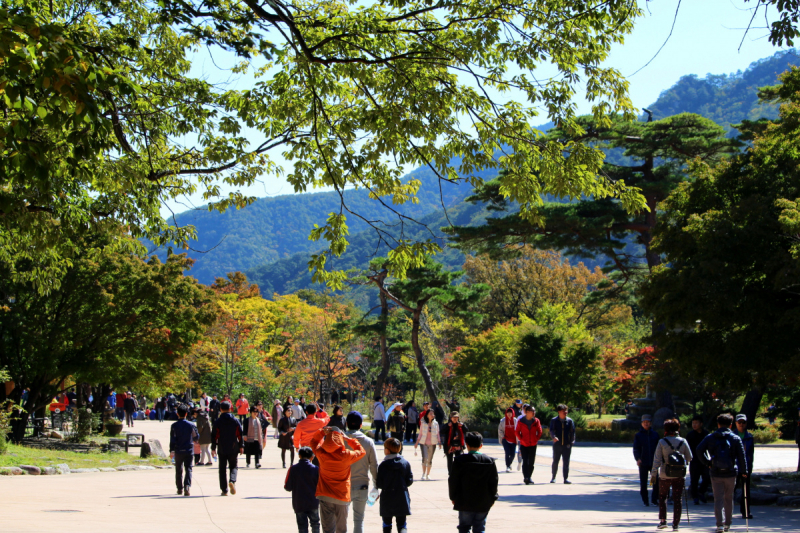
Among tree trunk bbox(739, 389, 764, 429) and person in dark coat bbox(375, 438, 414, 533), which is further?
tree trunk bbox(739, 389, 764, 429)

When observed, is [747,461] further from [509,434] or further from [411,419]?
[411,419]

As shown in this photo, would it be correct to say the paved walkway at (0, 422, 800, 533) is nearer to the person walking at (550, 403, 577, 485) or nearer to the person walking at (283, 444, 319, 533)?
the person walking at (550, 403, 577, 485)

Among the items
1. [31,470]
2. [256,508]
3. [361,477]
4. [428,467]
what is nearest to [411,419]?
[428,467]

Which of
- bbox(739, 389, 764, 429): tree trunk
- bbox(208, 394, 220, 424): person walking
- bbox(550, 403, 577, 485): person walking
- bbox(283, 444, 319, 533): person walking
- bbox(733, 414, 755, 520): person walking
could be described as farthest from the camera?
bbox(208, 394, 220, 424): person walking

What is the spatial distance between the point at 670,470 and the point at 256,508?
20.3ft

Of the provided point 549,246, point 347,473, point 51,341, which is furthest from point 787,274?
point 51,341

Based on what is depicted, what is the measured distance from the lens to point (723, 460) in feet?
29.6

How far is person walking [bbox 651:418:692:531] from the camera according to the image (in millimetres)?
9234

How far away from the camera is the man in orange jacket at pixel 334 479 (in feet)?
23.6

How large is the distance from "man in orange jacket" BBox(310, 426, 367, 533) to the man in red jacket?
7.47 m

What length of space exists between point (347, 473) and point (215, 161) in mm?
6184

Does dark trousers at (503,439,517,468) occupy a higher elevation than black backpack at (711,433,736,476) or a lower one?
lower

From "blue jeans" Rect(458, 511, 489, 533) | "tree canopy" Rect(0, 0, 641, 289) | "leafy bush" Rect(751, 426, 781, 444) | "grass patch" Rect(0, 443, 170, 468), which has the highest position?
"tree canopy" Rect(0, 0, 641, 289)

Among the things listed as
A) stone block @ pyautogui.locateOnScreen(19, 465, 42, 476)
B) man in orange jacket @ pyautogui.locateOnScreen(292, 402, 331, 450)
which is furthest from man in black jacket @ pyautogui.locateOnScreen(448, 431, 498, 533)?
stone block @ pyautogui.locateOnScreen(19, 465, 42, 476)
